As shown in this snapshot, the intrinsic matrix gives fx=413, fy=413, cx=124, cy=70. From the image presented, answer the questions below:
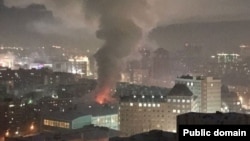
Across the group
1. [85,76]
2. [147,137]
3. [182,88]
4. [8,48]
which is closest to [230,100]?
[182,88]

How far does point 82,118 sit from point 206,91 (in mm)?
4688

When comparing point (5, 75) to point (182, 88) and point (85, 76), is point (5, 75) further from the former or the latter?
point (182, 88)

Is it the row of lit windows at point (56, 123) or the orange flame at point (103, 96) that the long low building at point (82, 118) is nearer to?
the row of lit windows at point (56, 123)

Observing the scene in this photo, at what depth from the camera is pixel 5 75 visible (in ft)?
70.1

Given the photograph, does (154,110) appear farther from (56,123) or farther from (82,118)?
(56,123)

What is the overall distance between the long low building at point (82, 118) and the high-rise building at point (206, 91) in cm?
287

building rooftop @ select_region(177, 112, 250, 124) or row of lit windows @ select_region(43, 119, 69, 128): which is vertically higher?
building rooftop @ select_region(177, 112, 250, 124)

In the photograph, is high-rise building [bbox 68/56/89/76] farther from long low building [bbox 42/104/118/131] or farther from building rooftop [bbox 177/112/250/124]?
building rooftop [bbox 177/112/250/124]

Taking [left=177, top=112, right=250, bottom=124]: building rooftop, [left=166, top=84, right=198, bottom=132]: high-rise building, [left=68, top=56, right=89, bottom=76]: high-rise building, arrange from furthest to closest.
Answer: [left=68, top=56, right=89, bottom=76]: high-rise building → [left=166, top=84, right=198, bottom=132]: high-rise building → [left=177, top=112, right=250, bottom=124]: building rooftop

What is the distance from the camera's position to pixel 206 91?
1433 centimetres

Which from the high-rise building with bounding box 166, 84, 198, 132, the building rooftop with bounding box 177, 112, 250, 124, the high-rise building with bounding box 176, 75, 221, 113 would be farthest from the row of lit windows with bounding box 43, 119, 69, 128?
the building rooftop with bounding box 177, 112, 250, 124

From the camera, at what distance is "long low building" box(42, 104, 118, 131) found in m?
12.0

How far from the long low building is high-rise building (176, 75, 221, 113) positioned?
2872mm

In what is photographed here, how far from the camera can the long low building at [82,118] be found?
39.5ft
